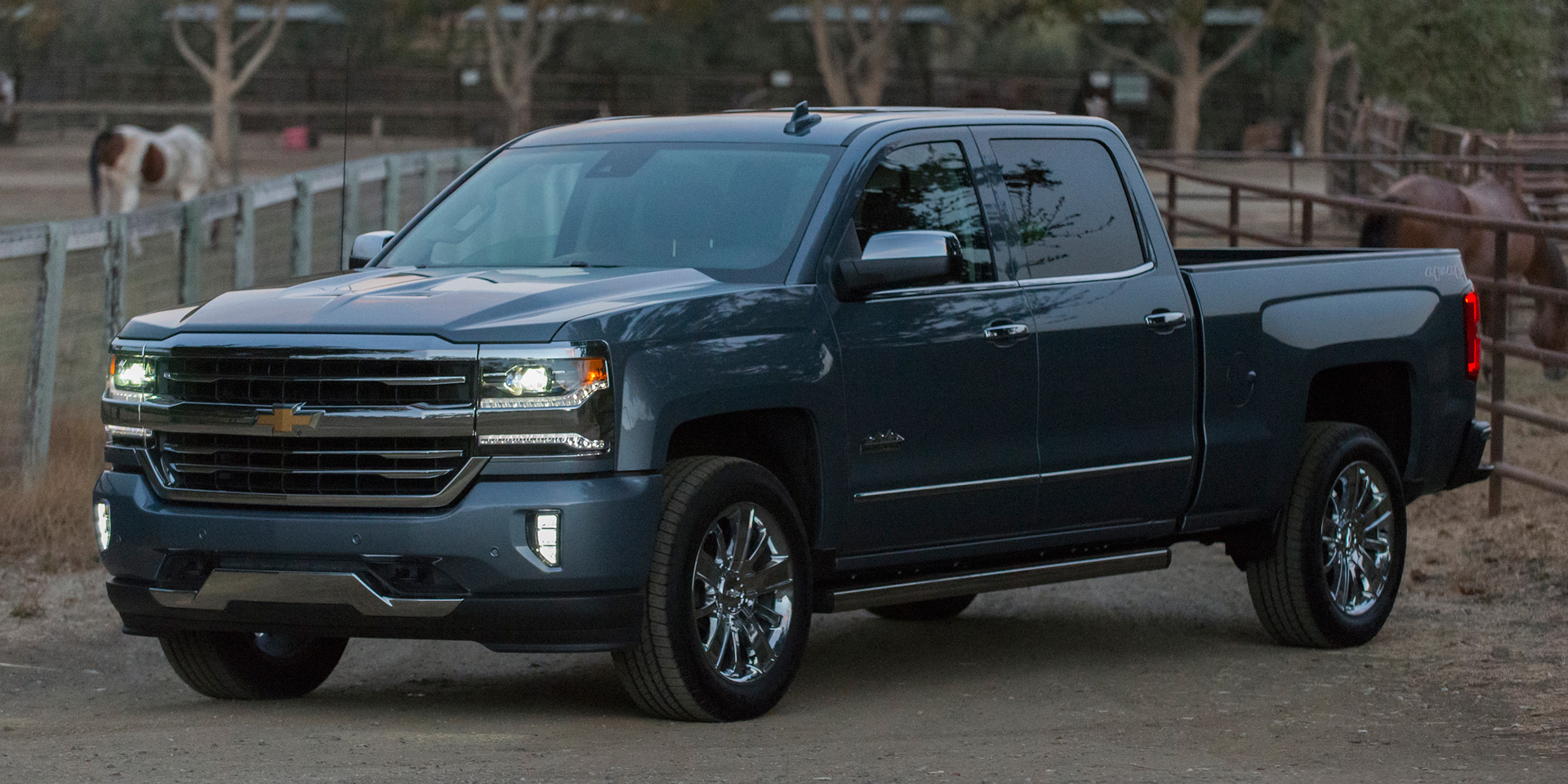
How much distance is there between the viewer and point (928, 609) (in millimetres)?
10211

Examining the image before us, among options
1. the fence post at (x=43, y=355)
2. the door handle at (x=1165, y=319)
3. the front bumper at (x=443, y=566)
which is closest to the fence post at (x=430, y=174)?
the fence post at (x=43, y=355)

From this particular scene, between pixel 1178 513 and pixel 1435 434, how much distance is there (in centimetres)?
152

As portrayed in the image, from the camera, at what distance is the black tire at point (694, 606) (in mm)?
6875

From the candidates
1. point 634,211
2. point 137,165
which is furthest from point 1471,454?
point 137,165

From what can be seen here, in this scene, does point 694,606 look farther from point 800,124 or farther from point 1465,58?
point 1465,58

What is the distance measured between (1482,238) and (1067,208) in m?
11.4

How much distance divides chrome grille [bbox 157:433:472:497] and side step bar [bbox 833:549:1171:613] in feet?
4.99

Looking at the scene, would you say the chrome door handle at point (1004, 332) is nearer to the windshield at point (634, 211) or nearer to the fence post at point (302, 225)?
the windshield at point (634, 211)

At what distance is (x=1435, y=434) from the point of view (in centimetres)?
969

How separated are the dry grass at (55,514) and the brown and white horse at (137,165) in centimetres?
2085

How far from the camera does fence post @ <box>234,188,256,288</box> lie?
14602mm

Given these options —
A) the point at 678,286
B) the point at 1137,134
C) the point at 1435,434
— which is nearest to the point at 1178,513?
the point at 1435,434

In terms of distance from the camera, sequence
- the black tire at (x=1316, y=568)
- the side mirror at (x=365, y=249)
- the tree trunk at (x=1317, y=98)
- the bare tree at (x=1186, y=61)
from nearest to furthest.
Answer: the side mirror at (x=365, y=249) < the black tire at (x=1316, y=568) < the tree trunk at (x=1317, y=98) < the bare tree at (x=1186, y=61)

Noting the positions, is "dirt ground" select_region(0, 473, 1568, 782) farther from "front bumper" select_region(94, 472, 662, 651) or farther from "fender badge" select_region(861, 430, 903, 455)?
"fender badge" select_region(861, 430, 903, 455)
